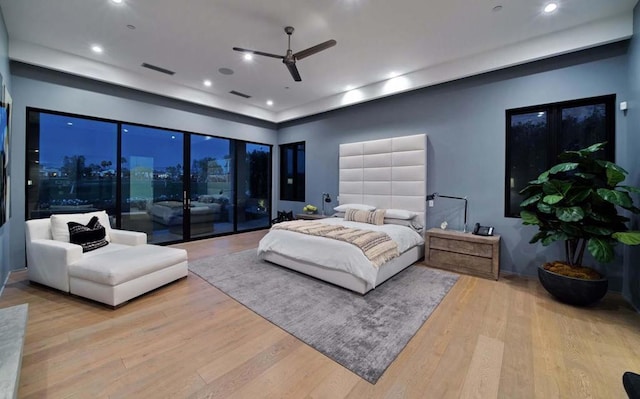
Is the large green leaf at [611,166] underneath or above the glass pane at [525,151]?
underneath

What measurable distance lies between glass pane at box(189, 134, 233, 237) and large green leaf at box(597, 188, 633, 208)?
6601 millimetres

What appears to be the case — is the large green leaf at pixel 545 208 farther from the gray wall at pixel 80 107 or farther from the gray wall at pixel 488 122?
the gray wall at pixel 80 107

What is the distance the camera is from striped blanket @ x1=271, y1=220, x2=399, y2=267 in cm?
321

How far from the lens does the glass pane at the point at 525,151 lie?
3.80 metres

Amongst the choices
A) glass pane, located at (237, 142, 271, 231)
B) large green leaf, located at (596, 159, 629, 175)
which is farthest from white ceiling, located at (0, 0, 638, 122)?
glass pane, located at (237, 142, 271, 231)

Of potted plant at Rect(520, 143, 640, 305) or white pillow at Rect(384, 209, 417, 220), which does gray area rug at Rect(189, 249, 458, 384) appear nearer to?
white pillow at Rect(384, 209, 417, 220)

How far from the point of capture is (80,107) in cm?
439

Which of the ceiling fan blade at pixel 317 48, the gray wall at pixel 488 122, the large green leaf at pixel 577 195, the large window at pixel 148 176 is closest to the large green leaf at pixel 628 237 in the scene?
the large green leaf at pixel 577 195

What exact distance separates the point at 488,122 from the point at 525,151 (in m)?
0.68

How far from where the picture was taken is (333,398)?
5.30 feet

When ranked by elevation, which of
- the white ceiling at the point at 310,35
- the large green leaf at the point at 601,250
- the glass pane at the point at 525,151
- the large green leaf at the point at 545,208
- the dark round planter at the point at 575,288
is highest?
the white ceiling at the point at 310,35

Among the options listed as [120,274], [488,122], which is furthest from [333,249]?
[488,122]

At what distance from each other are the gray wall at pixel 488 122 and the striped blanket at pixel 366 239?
5.21 feet

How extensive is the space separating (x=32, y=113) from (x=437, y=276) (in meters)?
6.64
